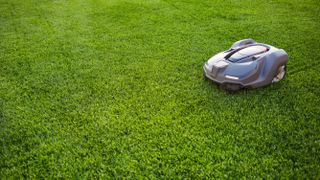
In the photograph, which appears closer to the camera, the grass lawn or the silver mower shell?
the grass lawn

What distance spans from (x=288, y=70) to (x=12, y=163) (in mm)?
2061

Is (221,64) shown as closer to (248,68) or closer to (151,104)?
(248,68)

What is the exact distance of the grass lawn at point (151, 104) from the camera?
155 cm

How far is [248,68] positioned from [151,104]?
72cm

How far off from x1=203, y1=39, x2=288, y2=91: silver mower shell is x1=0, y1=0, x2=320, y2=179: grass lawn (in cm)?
8

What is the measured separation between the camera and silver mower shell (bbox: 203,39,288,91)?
6.48ft

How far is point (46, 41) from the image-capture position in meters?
3.05

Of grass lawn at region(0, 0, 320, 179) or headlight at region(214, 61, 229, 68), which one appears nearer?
grass lawn at region(0, 0, 320, 179)

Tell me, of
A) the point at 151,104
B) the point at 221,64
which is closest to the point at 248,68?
the point at 221,64

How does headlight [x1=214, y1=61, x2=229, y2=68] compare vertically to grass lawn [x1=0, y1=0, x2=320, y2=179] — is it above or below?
above

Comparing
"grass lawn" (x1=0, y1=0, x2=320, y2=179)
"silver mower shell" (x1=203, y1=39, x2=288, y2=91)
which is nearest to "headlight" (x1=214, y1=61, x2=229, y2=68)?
"silver mower shell" (x1=203, y1=39, x2=288, y2=91)

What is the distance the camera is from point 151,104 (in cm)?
201

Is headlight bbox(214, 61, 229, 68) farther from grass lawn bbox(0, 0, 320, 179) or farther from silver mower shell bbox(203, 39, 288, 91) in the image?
grass lawn bbox(0, 0, 320, 179)

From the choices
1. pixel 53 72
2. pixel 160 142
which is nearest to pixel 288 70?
pixel 160 142
